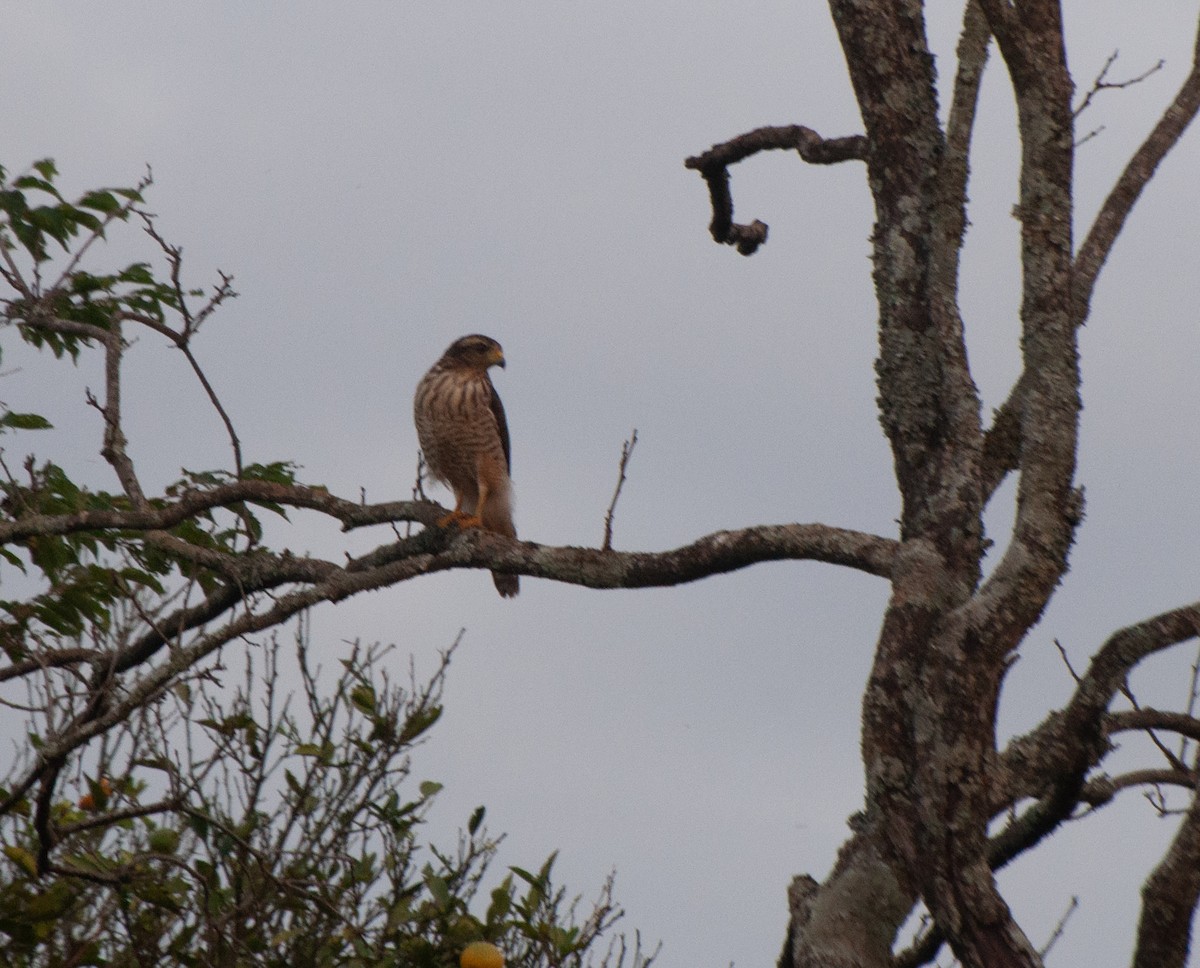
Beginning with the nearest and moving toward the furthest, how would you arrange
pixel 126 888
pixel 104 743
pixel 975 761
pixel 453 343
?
1. pixel 975 761
2. pixel 126 888
3. pixel 104 743
4. pixel 453 343

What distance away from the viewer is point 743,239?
15.1 feet

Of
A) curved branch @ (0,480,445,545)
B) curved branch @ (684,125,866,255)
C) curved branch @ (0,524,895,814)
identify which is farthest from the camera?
curved branch @ (0,480,445,545)

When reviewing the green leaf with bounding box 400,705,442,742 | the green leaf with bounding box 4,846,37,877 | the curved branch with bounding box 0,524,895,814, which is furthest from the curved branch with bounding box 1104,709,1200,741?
the green leaf with bounding box 4,846,37,877

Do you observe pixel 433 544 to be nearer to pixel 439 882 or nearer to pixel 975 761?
pixel 439 882

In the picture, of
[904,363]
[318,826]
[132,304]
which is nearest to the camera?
[904,363]

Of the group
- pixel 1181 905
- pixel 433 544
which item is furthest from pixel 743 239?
pixel 1181 905

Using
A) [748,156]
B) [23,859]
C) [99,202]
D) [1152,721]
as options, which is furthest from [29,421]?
[1152,721]

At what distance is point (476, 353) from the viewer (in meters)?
7.65

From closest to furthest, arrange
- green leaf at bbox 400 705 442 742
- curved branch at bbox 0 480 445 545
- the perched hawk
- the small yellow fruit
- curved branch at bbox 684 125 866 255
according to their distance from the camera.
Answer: curved branch at bbox 684 125 866 255, the small yellow fruit, curved branch at bbox 0 480 445 545, green leaf at bbox 400 705 442 742, the perched hawk

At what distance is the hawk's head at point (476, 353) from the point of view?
24.9 feet

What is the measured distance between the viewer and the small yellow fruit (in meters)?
4.04

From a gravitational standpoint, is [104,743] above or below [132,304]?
below

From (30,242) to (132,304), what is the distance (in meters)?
0.39

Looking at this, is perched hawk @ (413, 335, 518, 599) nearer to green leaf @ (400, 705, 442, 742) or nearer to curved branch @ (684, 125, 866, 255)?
green leaf @ (400, 705, 442, 742)
